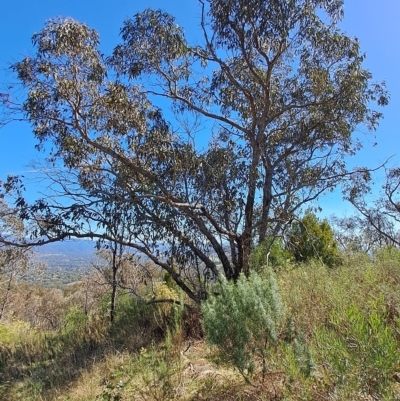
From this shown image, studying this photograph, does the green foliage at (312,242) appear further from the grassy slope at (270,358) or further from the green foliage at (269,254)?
the grassy slope at (270,358)

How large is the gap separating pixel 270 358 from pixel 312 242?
523cm

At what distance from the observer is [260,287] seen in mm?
3127

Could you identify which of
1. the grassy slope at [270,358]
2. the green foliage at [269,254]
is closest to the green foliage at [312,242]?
the green foliage at [269,254]

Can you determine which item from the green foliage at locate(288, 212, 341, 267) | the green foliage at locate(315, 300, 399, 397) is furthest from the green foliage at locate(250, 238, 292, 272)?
the green foliage at locate(315, 300, 399, 397)

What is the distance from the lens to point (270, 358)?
2.92 metres

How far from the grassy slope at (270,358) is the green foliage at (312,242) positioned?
2.11 metres

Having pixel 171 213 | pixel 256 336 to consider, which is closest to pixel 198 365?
pixel 256 336

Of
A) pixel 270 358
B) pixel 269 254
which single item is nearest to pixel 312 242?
pixel 269 254

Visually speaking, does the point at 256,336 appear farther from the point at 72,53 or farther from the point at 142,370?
the point at 72,53

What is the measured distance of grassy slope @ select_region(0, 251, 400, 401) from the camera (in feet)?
6.53

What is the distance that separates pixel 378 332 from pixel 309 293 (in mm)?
1884

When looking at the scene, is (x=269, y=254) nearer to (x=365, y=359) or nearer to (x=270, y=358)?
(x=270, y=358)

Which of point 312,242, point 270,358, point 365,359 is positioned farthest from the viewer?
point 312,242

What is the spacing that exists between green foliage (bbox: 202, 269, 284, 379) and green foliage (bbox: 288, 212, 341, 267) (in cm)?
326
